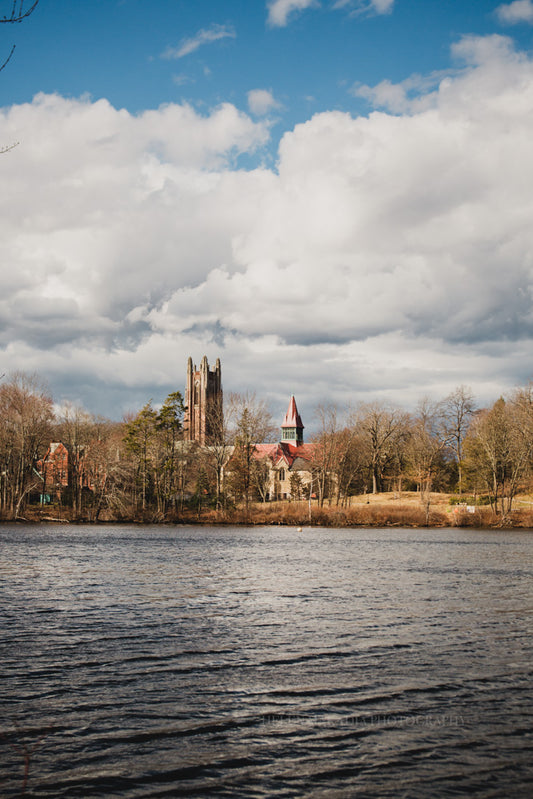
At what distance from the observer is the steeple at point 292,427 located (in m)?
176

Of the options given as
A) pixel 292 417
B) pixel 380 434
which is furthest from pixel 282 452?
pixel 380 434

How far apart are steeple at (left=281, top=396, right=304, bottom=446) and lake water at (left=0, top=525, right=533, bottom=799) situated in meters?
148

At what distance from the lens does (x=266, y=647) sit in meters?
16.1

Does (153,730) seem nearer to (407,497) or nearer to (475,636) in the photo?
(475,636)

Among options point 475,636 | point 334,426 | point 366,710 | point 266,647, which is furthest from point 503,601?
point 334,426

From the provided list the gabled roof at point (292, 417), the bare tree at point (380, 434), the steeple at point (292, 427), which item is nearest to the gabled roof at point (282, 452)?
the steeple at point (292, 427)

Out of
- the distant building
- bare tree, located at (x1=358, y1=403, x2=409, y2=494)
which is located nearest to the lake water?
bare tree, located at (x1=358, y1=403, x2=409, y2=494)

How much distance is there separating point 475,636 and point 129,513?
71.5m

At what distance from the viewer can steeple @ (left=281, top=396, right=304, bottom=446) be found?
579 ft

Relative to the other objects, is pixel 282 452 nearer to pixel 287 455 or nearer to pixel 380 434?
pixel 287 455

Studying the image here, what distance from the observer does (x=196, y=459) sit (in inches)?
4136

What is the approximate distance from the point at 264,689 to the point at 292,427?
539 ft

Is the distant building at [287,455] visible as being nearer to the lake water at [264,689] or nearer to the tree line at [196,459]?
the tree line at [196,459]

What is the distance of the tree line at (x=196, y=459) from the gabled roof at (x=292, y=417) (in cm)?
5520
